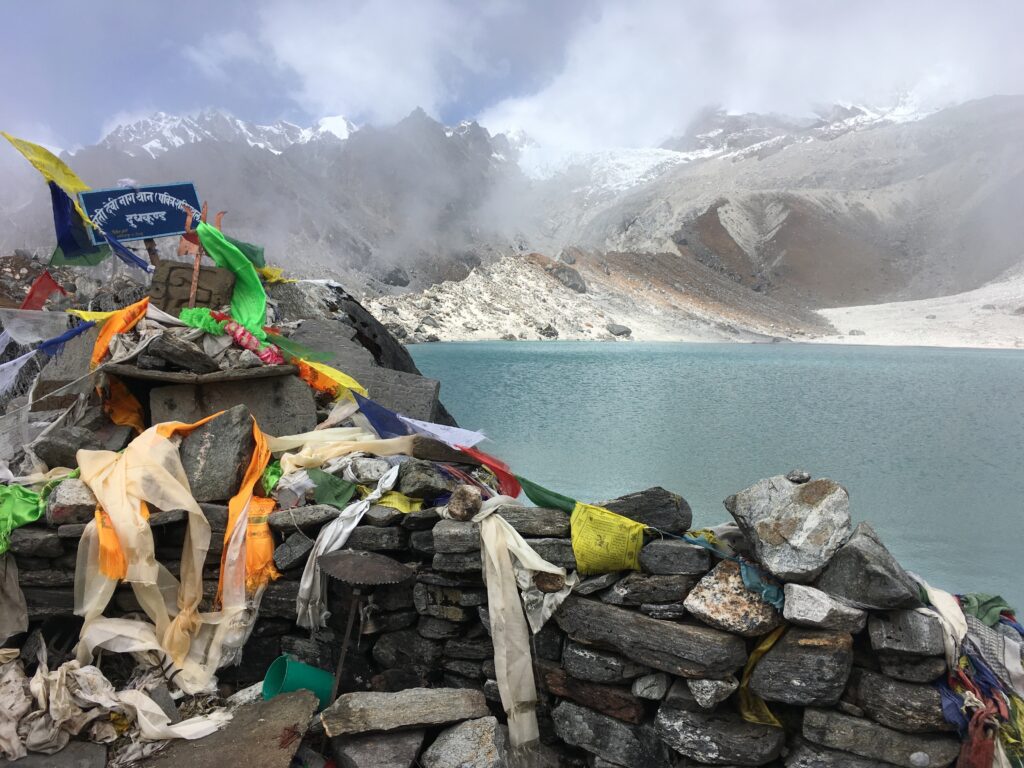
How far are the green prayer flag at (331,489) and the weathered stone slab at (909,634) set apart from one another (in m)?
3.37

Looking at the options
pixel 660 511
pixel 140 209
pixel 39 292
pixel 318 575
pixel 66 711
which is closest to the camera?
pixel 66 711

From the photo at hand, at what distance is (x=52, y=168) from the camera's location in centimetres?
775

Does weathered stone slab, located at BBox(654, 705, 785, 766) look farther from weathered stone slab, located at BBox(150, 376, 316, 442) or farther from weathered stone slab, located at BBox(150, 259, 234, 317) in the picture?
weathered stone slab, located at BBox(150, 259, 234, 317)

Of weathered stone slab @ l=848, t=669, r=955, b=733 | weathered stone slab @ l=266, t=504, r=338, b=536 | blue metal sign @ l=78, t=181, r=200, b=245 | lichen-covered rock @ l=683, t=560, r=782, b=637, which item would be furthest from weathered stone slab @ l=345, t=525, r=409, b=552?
blue metal sign @ l=78, t=181, r=200, b=245

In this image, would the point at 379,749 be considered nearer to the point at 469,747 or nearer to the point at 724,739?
the point at 469,747

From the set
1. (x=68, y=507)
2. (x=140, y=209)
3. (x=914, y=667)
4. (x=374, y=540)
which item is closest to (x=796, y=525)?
(x=914, y=667)

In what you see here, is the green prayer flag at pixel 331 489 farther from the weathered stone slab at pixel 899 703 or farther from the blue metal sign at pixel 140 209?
the blue metal sign at pixel 140 209

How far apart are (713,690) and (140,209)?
27.8 feet

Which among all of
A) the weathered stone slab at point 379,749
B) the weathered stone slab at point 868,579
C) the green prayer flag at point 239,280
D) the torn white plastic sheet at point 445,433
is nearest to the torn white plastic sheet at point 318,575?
the weathered stone slab at point 379,749

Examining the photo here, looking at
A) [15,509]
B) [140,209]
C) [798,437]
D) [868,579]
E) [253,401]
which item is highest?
[140,209]

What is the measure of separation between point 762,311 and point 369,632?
233 feet

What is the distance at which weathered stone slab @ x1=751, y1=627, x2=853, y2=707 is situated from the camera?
10.1ft

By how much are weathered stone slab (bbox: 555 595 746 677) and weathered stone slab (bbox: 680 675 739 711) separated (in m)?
0.04

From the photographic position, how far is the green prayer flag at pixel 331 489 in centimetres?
471
